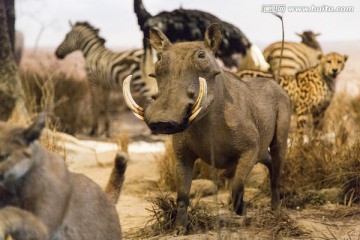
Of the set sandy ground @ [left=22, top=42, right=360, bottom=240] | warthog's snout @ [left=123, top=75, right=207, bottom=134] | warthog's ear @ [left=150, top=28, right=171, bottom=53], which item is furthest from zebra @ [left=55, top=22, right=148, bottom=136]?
warthog's snout @ [left=123, top=75, right=207, bottom=134]

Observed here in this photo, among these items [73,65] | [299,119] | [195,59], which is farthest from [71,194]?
[73,65]

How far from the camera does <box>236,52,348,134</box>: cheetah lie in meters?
8.15

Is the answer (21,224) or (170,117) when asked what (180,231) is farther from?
(21,224)

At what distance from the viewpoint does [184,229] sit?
4996 millimetres

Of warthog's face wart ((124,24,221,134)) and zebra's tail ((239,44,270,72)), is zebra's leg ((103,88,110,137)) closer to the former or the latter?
zebra's tail ((239,44,270,72))

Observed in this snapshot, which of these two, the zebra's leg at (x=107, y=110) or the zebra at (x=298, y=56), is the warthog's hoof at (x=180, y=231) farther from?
the zebra's leg at (x=107, y=110)

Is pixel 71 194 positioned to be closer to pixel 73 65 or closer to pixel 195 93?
pixel 195 93

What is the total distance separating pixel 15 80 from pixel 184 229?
5.58m

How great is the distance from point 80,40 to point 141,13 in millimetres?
2708

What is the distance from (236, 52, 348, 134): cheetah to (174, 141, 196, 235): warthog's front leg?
326 centimetres

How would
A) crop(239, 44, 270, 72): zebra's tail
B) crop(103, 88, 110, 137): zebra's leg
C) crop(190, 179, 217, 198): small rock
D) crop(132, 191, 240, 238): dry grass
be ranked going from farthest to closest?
crop(103, 88, 110, 137): zebra's leg
crop(239, 44, 270, 72): zebra's tail
crop(190, 179, 217, 198): small rock
crop(132, 191, 240, 238): dry grass

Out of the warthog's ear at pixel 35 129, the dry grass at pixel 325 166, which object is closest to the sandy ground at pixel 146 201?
the dry grass at pixel 325 166

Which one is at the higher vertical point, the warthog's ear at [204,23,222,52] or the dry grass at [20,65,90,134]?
the warthog's ear at [204,23,222,52]

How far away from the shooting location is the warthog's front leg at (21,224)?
2873 millimetres
